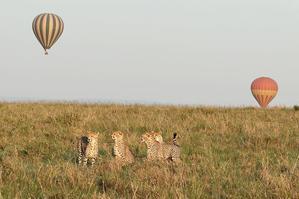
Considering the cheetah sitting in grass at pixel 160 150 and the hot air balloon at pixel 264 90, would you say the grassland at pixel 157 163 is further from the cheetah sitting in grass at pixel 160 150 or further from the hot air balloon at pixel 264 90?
the hot air balloon at pixel 264 90

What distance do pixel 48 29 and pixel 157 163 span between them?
105 feet

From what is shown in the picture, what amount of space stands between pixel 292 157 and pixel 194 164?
9.28 ft

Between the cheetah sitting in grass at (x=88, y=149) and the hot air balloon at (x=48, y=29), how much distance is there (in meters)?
30.9

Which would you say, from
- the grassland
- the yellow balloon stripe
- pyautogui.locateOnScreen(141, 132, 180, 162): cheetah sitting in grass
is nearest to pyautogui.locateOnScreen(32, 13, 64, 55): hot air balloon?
the yellow balloon stripe

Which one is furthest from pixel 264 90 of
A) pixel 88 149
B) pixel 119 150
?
pixel 88 149

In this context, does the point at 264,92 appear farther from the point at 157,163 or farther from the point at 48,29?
the point at 157,163

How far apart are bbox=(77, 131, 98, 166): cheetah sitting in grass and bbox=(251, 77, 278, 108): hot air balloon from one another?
32.6 meters

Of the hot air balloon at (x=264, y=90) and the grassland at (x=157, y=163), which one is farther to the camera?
the hot air balloon at (x=264, y=90)

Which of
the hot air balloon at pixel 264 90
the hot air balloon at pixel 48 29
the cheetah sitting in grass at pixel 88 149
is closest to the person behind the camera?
the cheetah sitting in grass at pixel 88 149

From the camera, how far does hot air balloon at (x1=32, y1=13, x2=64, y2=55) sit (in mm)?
39003

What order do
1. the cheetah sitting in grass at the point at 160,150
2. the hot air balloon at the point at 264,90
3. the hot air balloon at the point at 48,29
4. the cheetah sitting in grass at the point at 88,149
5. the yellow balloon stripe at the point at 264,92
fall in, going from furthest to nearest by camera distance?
the yellow balloon stripe at the point at 264,92, the hot air balloon at the point at 264,90, the hot air balloon at the point at 48,29, the cheetah sitting in grass at the point at 160,150, the cheetah sitting in grass at the point at 88,149

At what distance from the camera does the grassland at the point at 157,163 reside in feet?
21.8

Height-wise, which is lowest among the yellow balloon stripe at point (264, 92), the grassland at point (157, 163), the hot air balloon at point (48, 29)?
the grassland at point (157, 163)

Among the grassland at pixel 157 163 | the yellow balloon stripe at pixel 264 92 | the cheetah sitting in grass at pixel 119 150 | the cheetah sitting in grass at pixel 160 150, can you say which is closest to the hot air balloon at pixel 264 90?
the yellow balloon stripe at pixel 264 92
